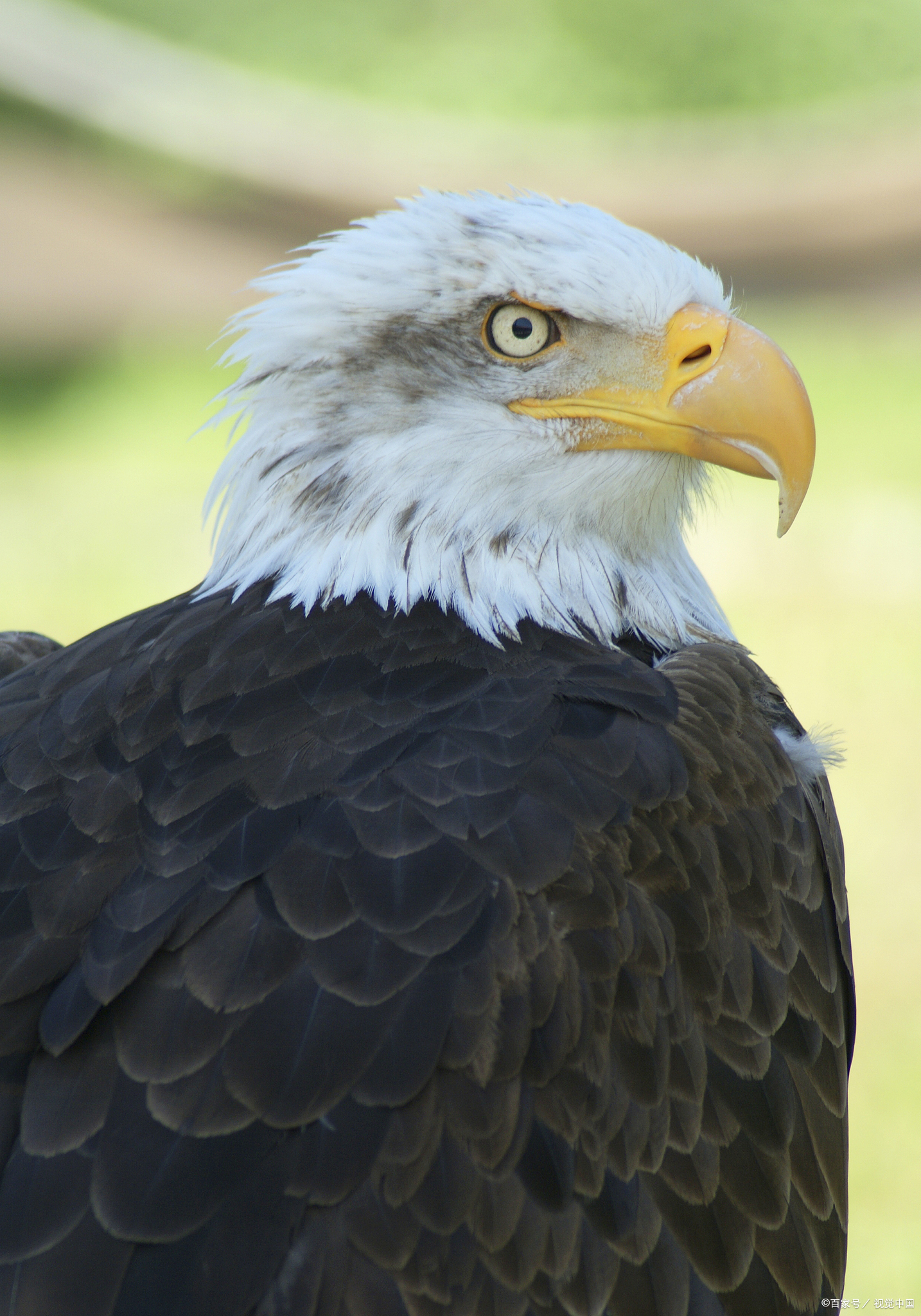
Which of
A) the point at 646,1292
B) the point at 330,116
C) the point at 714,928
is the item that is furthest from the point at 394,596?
the point at 330,116

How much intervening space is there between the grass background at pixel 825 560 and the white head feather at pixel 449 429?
753 millimetres

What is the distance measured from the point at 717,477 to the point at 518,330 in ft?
2.34

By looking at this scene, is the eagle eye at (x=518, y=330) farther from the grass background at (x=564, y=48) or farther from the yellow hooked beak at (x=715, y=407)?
the grass background at (x=564, y=48)

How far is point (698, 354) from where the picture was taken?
2830mm

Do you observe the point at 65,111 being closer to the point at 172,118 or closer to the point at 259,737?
the point at 172,118

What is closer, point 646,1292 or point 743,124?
point 646,1292

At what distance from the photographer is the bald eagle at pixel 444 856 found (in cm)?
204

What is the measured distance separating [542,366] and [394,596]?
20.9 inches

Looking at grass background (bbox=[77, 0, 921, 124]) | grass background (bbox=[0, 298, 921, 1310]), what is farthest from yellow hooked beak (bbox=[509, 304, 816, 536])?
grass background (bbox=[77, 0, 921, 124])

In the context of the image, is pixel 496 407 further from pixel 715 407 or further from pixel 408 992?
pixel 408 992

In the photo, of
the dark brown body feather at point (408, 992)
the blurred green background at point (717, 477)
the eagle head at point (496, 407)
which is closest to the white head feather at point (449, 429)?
the eagle head at point (496, 407)

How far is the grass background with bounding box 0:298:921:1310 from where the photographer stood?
17.3ft

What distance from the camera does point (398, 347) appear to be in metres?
2.86

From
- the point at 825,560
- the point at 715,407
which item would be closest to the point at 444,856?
the point at 715,407
